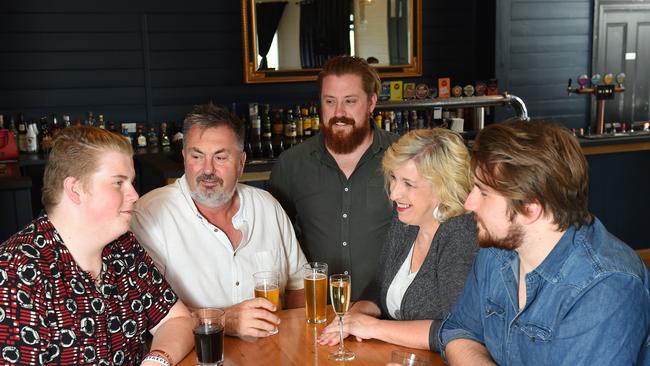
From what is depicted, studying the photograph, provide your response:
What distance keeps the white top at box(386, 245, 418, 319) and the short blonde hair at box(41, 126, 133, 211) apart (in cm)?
110

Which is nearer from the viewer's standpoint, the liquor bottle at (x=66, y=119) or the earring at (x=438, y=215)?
the earring at (x=438, y=215)

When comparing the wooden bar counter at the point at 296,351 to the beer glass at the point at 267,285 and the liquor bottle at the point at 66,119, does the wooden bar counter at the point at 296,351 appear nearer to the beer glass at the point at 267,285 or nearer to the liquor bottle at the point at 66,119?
the beer glass at the point at 267,285

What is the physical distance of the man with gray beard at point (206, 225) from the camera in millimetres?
2627

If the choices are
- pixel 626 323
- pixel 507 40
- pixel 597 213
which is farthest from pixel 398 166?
pixel 507 40

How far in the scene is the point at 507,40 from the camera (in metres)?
7.34

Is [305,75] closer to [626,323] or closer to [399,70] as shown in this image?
[399,70]

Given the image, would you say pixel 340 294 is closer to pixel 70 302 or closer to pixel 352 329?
pixel 352 329

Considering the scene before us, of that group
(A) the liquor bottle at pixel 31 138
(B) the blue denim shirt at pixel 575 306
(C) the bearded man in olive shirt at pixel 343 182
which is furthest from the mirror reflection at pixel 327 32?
(B) the blue denim shirt at pixel 575 306

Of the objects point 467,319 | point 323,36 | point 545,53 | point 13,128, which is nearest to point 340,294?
point 467,319

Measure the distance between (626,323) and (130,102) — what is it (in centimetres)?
558

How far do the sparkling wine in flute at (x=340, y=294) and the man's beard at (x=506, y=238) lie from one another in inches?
18.1

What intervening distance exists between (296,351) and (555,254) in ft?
2.66

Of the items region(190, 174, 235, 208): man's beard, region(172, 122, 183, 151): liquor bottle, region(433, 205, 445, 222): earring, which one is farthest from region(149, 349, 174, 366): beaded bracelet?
region(172, 122, 183, 151): liquor bottle

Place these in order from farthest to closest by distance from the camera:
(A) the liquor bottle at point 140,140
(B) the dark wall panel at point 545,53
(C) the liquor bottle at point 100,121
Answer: (B) the dark wall panel at point 545,53 < (A) the liquor bottle at point 140,140 < (C) the liquor bottle at point 100,121
